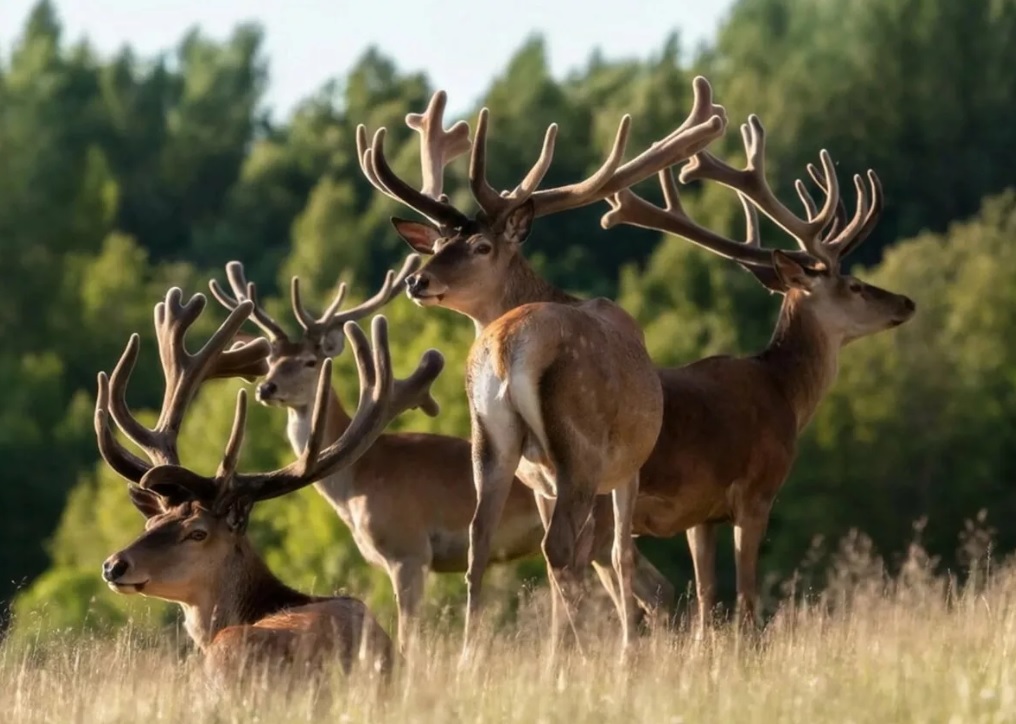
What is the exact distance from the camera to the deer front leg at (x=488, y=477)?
36.0ft

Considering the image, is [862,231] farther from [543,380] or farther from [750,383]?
[543,380]

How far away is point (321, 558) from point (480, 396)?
30.4m

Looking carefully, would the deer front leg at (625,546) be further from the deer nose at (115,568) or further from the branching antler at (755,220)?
the deer nose at (115,568)

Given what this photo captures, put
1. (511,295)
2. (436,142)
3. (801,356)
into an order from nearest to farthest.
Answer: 1. (511,295)
2. (801,356)
3. (436,142)

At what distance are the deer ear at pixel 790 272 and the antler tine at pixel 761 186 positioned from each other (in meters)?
0.16

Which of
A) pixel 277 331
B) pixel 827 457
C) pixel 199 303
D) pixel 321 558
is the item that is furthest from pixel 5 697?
pixel 827 457

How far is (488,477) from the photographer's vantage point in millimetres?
11062

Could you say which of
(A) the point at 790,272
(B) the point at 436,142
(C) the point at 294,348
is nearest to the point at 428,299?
(B) the point at 436,142

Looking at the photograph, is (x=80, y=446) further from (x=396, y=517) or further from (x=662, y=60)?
(x=396, y=517)

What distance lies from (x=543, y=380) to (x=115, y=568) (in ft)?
6.85

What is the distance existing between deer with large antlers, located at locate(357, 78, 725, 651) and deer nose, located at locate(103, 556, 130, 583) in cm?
168

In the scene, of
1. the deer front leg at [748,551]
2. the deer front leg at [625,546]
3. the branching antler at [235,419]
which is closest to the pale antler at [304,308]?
the deer front leg at [748,551]

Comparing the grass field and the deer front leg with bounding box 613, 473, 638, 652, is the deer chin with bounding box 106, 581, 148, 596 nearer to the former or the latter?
the grass field

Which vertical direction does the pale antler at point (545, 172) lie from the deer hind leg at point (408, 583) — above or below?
above
